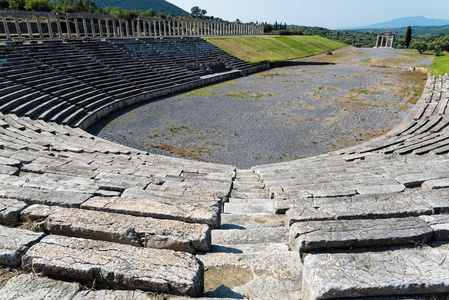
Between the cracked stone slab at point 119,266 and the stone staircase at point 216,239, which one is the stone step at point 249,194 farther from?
the cracked stone slab at point 119,266

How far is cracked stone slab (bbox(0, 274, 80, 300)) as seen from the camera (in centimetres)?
238

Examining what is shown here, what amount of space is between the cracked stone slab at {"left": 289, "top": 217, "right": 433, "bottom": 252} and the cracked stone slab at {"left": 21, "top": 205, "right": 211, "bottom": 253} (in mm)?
1056

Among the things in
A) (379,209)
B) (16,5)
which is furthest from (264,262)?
(16,5)

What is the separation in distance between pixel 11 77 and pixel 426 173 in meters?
21.0

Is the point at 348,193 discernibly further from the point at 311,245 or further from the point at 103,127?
the point at 103,127

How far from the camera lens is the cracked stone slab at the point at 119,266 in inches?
95.1

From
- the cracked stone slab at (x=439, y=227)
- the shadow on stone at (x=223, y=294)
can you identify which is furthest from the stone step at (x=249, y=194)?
the shadow on stone at (x=223, y=294)

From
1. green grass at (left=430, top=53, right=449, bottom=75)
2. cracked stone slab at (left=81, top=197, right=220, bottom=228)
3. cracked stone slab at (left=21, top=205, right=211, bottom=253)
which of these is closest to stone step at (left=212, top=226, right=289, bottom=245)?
cracked stone slab at (left=81, top=197, right=220, bottom=228)

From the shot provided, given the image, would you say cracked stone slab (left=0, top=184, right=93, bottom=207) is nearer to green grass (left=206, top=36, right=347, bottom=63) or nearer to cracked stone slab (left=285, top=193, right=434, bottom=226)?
cracked stone slab (left=285, top=193, right=434, bottom=226)

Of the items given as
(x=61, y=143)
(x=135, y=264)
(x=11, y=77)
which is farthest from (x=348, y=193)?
(x=11, y=77)

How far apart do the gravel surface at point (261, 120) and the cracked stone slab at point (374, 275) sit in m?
9.09

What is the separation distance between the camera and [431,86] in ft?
86.2

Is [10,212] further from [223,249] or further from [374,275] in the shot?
[374,275]

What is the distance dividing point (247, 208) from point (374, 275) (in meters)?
→ 2.94
